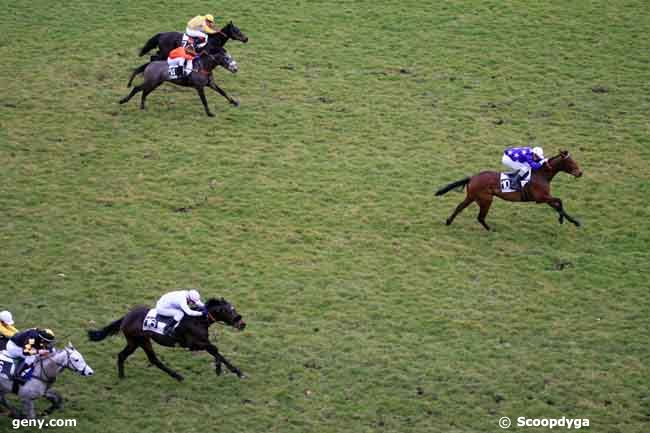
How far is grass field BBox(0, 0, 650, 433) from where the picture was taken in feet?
48.5

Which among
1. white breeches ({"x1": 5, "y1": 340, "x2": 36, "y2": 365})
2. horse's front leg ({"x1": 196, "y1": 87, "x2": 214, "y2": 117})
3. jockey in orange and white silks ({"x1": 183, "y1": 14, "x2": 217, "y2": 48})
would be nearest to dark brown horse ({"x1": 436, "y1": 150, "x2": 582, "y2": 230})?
horse's front leg ({"x1": 196, "y1": 87, "x2": 214, "y2": 117})

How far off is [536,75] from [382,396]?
13.6m

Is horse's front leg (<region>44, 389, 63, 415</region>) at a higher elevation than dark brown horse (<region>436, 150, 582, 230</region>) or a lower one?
lower

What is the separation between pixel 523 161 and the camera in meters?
18.3

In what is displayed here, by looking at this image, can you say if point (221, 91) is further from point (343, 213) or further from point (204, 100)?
point (343, 213)

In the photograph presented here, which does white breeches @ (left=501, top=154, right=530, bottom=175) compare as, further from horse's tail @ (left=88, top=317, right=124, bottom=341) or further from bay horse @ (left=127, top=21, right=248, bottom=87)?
horse's tail @ (left=88, top=317, right=124, bottom=341)

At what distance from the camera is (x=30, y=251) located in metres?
18.3

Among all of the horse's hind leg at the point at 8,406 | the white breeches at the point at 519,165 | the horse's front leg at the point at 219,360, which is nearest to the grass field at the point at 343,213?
the horse's front leg at the point at 219,360

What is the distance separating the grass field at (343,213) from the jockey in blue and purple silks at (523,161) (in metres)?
1.35

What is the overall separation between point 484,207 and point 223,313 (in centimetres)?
667

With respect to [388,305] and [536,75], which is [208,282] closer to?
[388,305]

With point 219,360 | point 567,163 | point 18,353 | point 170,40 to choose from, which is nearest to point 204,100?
point 170,40

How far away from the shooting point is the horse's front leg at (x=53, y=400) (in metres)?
13.8

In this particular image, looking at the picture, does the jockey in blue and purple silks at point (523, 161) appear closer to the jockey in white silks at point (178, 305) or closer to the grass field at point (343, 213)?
the grass field at point (343, 213)
